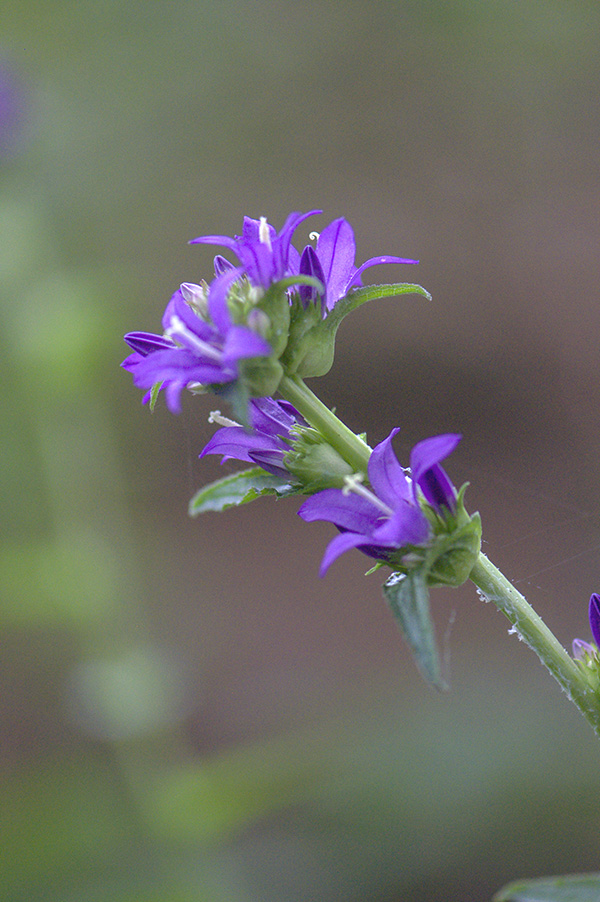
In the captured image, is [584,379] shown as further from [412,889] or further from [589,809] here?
[412,889]

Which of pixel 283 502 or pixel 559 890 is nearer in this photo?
pixel 559 890

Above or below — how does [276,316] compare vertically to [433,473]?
above

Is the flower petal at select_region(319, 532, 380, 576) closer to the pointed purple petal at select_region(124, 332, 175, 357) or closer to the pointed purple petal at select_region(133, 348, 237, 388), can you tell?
the pointed purple petal at select_region(133, 348, 237, 388)

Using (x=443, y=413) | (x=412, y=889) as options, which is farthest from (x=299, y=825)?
(x=443, y=413)

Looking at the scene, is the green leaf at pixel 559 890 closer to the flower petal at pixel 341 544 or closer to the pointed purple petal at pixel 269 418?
the flower petal at pixel 341 544

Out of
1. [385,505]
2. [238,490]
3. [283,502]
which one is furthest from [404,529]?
[283,502]

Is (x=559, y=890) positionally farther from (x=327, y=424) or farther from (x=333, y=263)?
(x=333, y=263)
